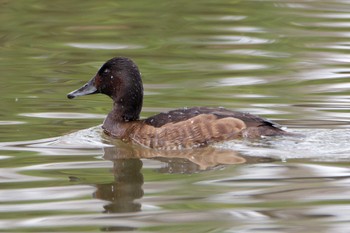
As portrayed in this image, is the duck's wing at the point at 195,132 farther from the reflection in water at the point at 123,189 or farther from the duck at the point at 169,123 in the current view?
the reflection in water at the point at 123,189

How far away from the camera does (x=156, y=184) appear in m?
8.63

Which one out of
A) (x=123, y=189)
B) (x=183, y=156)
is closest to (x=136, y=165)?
(x=183, y=156)

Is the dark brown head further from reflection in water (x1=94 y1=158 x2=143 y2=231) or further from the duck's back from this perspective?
reflection in water (x1=94 y1=158 x2=143 y2=231)

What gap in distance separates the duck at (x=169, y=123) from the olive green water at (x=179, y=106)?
0.14 meters

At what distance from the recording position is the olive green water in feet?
25.6

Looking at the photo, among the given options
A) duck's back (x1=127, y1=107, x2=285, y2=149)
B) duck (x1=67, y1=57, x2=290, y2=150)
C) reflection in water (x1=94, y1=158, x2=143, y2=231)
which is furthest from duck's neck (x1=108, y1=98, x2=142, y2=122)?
reflection in water (x1=94, y1=158, x2=143, y2=231)

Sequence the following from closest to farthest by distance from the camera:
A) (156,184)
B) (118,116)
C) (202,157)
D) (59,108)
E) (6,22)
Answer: (156,184) → (202,157) → (118,116) → (59,108) → (6,22)

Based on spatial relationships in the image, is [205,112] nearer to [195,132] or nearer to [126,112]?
[195,132]

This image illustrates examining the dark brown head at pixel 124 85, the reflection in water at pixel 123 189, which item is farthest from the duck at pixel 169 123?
the reflection in water at pixel 123 189

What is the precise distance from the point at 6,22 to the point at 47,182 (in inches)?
325

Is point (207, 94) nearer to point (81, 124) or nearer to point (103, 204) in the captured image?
point (81, 124)

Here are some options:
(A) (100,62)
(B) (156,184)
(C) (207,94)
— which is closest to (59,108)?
(C) (207,94)

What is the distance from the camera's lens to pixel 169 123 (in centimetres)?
1036

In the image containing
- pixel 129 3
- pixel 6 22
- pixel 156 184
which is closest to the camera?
pixel 156 184
